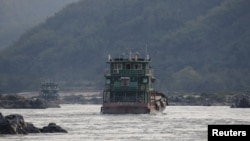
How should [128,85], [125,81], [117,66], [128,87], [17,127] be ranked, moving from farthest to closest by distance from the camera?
[117,66] < [128,85] < [128,87] < [125,81] < [17,127]

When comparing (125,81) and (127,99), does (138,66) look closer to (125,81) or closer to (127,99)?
(125,81)

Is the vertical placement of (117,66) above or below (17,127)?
above

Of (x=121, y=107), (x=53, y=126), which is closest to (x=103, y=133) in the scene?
(x=53, y=126)

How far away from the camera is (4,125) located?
85.6 m

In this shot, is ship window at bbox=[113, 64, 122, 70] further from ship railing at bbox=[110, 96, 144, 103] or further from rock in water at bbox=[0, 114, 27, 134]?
rock in water at bbox=[0, 114, 27, 134]

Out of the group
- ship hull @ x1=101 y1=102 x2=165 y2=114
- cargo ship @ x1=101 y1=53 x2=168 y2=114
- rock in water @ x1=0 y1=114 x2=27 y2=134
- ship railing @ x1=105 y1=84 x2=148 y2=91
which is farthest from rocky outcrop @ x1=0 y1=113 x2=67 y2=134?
ship railing @ x1=105 y1=84 x2=148 y2=91

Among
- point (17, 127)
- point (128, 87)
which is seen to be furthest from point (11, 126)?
point (128, 87)

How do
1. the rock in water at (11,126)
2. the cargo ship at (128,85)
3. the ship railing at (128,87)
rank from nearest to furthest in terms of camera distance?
the rock in water at (11,126), the cargo ship at (128,85), the ship railing at (128,87)

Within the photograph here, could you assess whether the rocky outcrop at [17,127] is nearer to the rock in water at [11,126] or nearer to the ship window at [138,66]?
the rock in water at [11,126]

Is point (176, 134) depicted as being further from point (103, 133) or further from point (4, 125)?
point (4, 125)

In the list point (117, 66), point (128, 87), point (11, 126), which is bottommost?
point (11, 126)

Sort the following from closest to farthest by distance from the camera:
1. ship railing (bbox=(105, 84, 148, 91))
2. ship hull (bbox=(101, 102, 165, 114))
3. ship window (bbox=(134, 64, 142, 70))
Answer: ship hull (bbox=(101, 102, 165, 114)), ship railing (bbox=(105, 84, 148, 91)), ship window (bbox=(134, 64, 142, 70))

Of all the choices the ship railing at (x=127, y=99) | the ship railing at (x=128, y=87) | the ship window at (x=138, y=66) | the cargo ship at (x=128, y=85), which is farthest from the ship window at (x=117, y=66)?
the ship railing at (x=127, y=99)

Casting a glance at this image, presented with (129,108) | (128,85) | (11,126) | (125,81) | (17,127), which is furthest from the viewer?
(128,85)
